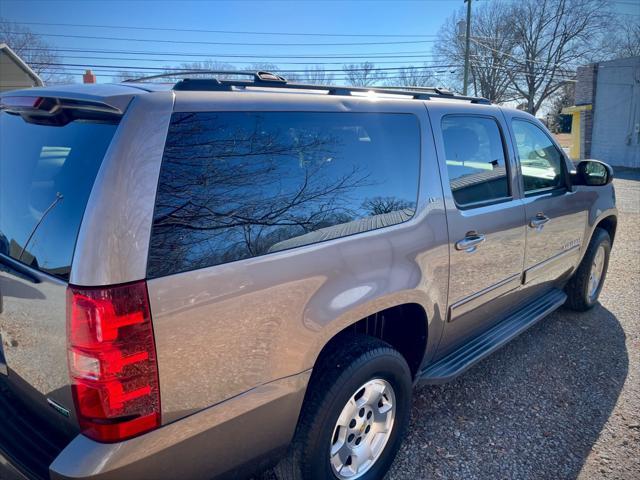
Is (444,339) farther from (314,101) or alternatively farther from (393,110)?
(314,101)

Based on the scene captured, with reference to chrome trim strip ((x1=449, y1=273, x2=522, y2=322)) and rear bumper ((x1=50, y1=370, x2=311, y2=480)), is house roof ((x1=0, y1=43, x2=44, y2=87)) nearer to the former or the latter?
chrome trim strip ((x1=449, y1=273, x2=522, y2=322))

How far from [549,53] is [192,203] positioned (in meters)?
53.2

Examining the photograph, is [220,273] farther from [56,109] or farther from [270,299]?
[56,109]

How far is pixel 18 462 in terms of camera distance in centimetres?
149

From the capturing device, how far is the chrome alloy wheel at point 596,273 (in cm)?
434

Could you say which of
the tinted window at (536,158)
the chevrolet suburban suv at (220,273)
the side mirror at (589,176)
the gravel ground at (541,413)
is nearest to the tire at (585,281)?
the gravel ground at (541,413)

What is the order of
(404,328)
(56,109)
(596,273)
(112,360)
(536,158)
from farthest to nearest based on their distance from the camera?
(596,273)
(536,158)
(404,328)
(56,109)
(112,360)

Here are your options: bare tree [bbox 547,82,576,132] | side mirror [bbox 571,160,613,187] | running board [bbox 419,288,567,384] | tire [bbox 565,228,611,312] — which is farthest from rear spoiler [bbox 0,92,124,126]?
bare tree [bbox 547,82,576,132]

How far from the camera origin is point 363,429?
7.06 feet

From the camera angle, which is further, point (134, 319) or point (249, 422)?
point (249, 422)

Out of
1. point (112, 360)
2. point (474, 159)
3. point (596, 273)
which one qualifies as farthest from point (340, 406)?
point (596, 273)

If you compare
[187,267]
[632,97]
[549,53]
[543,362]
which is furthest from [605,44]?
[187,267]

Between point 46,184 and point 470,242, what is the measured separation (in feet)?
6.90

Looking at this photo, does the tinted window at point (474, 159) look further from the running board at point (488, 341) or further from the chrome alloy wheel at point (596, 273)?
the chrome alloy wheel at point (596, 273)
